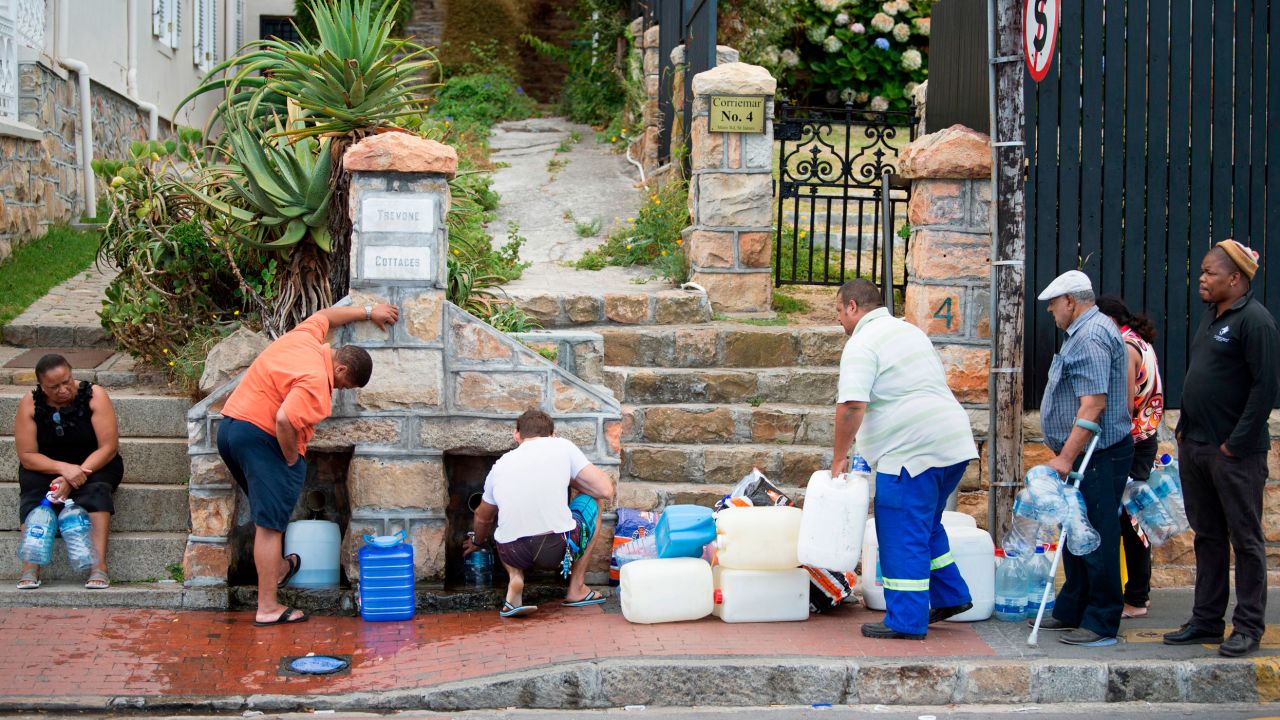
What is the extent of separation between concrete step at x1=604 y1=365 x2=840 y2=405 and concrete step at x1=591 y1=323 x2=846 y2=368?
0.25 m

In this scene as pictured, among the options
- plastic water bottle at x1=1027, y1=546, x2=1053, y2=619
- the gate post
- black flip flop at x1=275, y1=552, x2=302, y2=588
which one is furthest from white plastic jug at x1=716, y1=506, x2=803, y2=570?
black flip flop at x1=275, y1=552, x2=302, y2=588

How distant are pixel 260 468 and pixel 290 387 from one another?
1.53 feet

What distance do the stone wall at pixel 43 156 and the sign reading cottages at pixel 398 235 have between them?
5.01 meters

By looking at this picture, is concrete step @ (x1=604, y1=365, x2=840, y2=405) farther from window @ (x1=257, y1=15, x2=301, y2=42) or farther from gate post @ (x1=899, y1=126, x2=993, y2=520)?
window @ (x1=257, y1=15, x2=301, y2=42)

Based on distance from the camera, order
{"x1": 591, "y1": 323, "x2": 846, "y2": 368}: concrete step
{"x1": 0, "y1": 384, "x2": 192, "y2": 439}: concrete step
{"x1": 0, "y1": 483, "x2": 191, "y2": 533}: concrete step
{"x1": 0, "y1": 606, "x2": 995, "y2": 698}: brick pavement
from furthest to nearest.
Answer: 1. {"x1": 591, "y1": 323, "x2": 846, "y2": 368}: concrete step
2. {"x1": 0, "y1": 384, "x2": 192, "y2": 439}: concrete step
3. {"x1": 0, "y1": 483, "x2": 191, "y2": 533}: concrete step
4. {"x1": 0, "y1": 606, "x2": 995, "y2": 698}: brick pavement

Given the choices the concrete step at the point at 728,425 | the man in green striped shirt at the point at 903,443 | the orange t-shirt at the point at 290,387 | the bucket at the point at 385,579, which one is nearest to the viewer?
the man in green striped shirt at the point at 903,443

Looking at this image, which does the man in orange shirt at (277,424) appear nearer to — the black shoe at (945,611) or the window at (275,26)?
the black shoe at (945,611)

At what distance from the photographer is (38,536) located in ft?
22.8

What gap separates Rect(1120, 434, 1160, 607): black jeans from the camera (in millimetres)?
6719

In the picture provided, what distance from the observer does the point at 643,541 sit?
7.09 m

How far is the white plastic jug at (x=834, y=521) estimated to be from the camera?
6.26 meters

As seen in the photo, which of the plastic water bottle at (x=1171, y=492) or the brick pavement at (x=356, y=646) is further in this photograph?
the plastic water bottle at (x=1171, y=492)

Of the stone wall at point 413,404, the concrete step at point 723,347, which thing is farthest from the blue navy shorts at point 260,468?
the concrete step at point 723,347

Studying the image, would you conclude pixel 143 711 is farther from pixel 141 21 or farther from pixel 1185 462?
pixel 141 21
